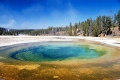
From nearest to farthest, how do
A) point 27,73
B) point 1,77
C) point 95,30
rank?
point 1,77
point 27,73
point 95,30

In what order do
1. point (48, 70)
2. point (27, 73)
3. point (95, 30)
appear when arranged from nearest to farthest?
point (27, 73)
point (48, 70)
point (95, 30)

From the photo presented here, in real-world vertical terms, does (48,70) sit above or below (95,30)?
below

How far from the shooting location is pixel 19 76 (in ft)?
26.0

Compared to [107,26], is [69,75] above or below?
below

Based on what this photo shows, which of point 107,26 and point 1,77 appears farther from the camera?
point 107,26

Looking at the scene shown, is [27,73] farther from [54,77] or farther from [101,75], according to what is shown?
[101,75]

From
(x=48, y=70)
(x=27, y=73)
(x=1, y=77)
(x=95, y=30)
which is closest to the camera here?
(x=1, y=77)

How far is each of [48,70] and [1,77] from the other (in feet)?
8.93

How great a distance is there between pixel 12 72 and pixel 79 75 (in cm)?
388

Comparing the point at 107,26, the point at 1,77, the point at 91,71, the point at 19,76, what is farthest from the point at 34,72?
the point at 107,26

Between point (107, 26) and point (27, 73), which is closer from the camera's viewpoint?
point (27, 73)

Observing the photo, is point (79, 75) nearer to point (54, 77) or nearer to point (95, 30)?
point (54, 77)

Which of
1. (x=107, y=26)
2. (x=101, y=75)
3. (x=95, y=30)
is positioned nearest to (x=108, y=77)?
(x=101, y=75)

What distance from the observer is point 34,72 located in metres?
8.64
